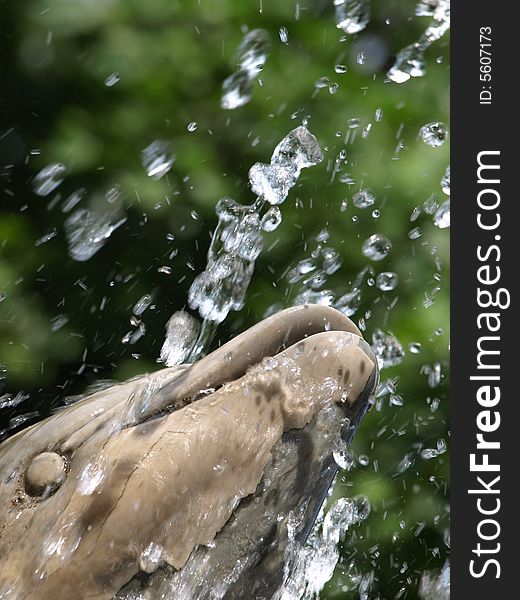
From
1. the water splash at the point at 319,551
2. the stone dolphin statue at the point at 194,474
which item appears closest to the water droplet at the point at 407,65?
the water splash at the point at 319,551

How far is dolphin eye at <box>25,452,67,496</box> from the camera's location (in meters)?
1.13

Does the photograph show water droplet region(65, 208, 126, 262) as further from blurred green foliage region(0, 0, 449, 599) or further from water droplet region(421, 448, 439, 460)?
water droplet region(421, 448, 439, 460)

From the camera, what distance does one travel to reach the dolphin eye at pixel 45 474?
1.13 m

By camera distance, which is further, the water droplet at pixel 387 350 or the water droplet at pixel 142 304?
the water droplet at pixel 387 350

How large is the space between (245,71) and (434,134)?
1.74 ft

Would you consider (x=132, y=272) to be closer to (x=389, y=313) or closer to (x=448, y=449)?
(x=389, y=313)

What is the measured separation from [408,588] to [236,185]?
4.10ft

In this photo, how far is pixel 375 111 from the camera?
229cm

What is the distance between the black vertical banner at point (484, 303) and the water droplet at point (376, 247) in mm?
176

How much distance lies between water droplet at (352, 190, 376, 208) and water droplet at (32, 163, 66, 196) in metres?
0.72

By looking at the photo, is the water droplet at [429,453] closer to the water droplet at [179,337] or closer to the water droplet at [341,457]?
the water droplet at [179,337]

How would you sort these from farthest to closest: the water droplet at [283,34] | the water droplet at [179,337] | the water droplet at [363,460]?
the water droplet at [363,460]
the water droplet at [283,34]
the water droplet at [179,337]

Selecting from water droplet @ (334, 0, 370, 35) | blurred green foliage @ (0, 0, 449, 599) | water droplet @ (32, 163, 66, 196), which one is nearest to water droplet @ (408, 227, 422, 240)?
blurred green foliage @ (0, 0, 449, 599)

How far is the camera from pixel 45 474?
1133 millimetres
